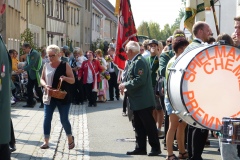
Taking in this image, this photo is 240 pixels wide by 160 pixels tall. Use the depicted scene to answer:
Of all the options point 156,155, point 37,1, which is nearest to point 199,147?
point 156,155

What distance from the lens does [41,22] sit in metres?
47.3

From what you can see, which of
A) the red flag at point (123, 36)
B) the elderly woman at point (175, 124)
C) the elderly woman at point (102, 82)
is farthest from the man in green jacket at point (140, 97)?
the elderly woman at point (102, 82)

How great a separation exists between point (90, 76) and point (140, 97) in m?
11.1

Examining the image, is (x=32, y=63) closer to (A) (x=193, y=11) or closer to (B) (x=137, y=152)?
(A) (x=193, y=11)

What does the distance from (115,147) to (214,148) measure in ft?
5.38

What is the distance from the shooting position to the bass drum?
6762 millimetres

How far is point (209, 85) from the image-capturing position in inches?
268

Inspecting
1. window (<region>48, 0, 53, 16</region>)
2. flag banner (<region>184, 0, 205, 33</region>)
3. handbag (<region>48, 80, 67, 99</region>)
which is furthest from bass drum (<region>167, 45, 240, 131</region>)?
window (<region>48, 0, 53, 16</region>)

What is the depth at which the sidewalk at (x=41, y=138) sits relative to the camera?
10.7 m

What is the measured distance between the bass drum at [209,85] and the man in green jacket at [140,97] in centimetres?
358

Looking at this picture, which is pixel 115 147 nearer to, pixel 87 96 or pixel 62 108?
pixel 62 108

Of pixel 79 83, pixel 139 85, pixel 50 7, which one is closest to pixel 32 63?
pixel 79 83

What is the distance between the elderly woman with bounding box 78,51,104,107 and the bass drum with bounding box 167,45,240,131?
568 inches

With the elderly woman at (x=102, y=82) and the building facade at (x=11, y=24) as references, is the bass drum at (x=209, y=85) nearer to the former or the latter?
the elderly woman at (x=102, y=82)
